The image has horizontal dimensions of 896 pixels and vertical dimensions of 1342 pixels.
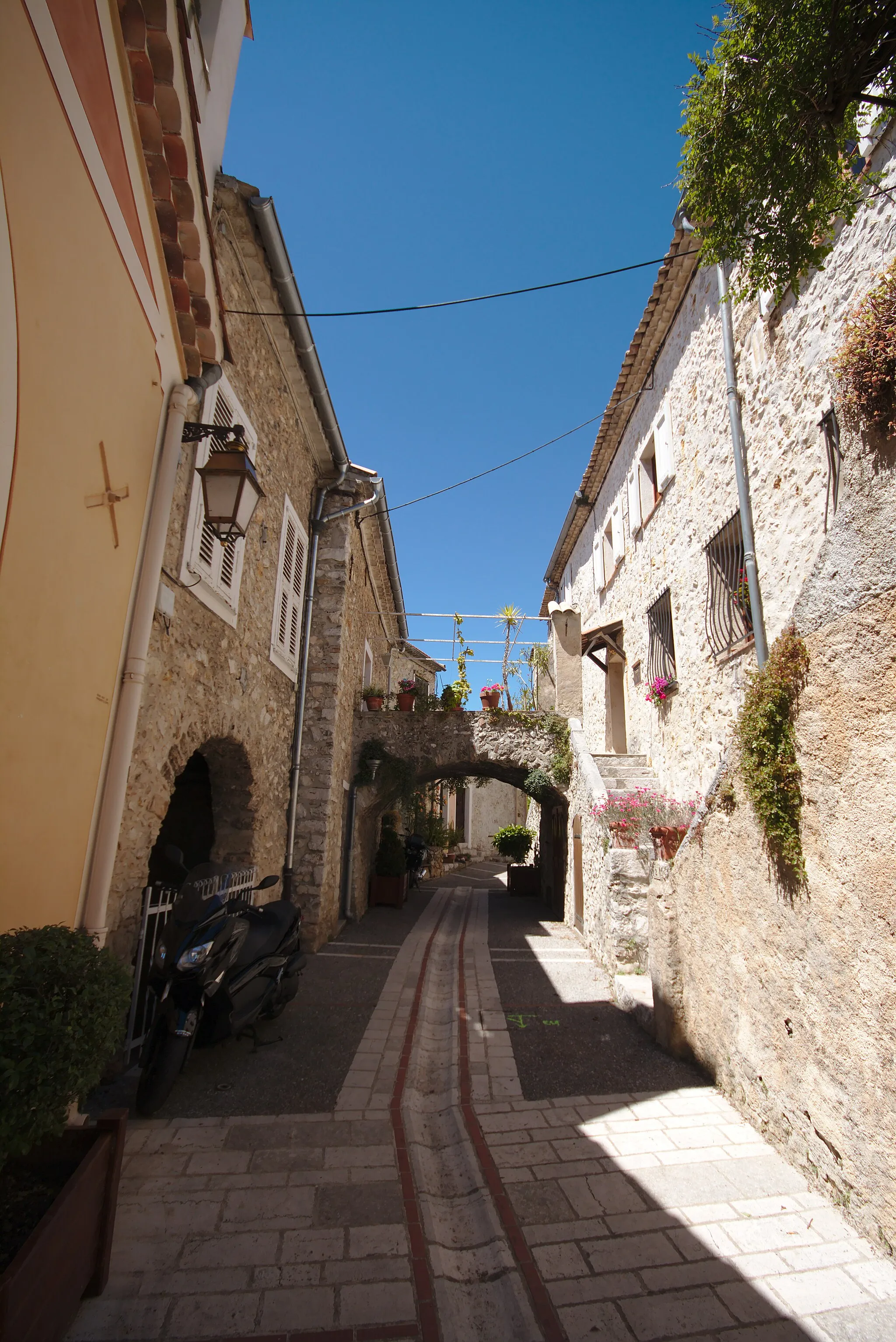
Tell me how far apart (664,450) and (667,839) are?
5.25 m

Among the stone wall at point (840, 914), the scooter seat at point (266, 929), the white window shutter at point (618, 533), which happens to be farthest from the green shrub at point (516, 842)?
the stone wall at point (840, 914)

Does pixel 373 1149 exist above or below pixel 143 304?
below

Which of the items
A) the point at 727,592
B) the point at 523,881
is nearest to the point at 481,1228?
the point at 727,592

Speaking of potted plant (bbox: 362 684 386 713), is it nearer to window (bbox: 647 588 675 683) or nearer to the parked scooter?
window (bbox: 647 588 675 683)

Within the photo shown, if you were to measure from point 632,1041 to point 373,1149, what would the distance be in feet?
7.40

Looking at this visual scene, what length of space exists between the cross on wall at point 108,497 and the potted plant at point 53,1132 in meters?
1.89

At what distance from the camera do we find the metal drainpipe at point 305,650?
25.6 feet

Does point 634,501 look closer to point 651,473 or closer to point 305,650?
point 651,473

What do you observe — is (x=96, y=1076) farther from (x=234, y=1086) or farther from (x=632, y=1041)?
(x=632, y=1041)

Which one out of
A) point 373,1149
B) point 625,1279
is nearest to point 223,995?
point 373,1149

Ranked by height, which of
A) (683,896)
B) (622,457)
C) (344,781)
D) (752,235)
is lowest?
(683,896)

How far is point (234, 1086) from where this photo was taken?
157 inches

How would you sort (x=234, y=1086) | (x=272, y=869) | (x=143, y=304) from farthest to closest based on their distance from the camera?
(x=272, y=869) → (x=234, y=1086) → (x=143, y=304)

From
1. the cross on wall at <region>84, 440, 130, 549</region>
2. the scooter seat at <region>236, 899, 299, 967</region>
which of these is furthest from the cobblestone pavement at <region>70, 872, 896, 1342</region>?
the cross on wall at <region>84, 440, 130, 549</region>
